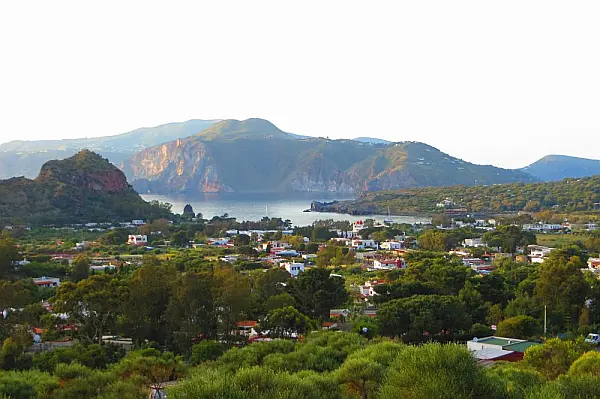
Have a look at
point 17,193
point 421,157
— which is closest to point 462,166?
point 421,157

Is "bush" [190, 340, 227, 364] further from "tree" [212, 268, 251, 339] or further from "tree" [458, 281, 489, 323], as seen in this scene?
"tree" [458, 281, 489, 323]

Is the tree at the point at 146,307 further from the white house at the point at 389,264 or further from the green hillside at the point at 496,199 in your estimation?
the green hillside at the point at 496,199

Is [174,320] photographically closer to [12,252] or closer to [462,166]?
[12,252]

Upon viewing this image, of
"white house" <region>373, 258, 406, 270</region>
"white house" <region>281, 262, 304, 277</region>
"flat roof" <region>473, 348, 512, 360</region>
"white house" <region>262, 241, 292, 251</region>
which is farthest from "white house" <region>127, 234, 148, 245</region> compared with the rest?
"flat roof" <region>473, 348, 512, 360</region>

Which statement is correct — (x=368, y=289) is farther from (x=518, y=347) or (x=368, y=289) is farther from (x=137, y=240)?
(x=137, y=240)

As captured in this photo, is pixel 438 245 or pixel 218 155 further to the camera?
pixel 218 155
